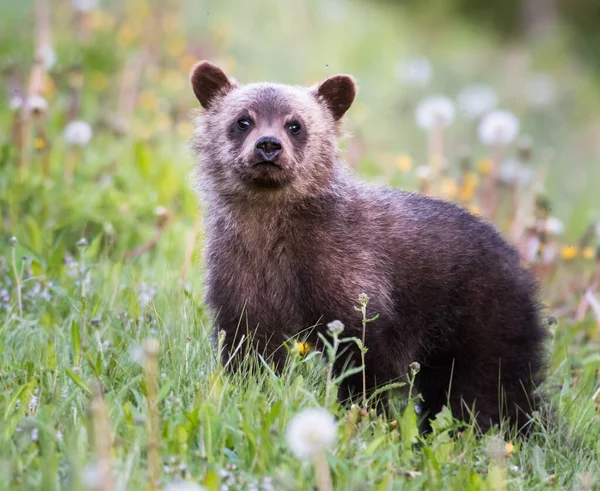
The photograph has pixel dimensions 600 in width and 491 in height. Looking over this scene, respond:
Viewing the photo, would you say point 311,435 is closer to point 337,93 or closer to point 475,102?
point 337,93

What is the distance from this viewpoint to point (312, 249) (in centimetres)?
470

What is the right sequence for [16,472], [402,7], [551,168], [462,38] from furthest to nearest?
[402,7]
[462,38]
[551,168]
[16,472]

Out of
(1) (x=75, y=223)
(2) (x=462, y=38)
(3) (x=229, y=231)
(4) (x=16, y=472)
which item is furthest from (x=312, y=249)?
(2) (x=462, y=38)

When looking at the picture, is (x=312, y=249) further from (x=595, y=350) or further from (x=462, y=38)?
(x=462, y=38)

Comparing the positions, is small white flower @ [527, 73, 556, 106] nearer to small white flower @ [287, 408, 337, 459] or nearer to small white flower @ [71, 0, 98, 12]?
small white flower @ [71, 0, 98, 12]

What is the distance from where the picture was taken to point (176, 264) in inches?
252

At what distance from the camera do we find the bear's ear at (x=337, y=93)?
5320 millimetres

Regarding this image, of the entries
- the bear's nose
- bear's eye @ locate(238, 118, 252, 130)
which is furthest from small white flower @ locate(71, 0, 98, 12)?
the bear's nose

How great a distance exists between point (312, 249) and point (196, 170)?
3.17ft

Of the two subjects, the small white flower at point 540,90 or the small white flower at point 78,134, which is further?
the small white flower at point 540,90

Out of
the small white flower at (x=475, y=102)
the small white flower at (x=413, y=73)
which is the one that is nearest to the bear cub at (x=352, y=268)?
the small white flower at (x=475, y=102)

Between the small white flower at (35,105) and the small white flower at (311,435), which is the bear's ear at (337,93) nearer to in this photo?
the small white flower at (35,105)

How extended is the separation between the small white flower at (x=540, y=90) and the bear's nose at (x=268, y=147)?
10.6 meters

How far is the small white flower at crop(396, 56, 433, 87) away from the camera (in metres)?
12.9
